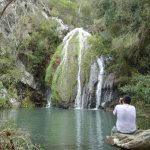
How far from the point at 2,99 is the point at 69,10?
50.3 meters

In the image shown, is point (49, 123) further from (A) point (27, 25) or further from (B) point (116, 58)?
(A) point (27, 25)

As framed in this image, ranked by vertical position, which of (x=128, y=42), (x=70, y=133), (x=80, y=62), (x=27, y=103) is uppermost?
(x=80, y=62)

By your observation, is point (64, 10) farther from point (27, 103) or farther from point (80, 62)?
point (27, 103)

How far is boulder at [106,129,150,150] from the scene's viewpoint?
11.6 m

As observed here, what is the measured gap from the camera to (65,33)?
173 feet

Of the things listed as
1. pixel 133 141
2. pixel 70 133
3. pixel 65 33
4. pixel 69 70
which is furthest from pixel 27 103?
pixel 133 141

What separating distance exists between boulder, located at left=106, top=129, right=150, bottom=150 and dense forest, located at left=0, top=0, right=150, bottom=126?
3.86m

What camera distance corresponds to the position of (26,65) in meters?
48.1

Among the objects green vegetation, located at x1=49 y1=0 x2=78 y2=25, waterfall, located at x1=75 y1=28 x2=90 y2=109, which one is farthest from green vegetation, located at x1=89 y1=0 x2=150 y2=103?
green vegetation, located at x1=49 y1=0 x2=78 y2=25

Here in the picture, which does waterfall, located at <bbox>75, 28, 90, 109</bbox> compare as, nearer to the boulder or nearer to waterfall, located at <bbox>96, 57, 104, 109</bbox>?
waterfall, located at <bbox>96, 57, 104, 109</bbox>

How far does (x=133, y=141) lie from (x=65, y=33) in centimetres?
4181

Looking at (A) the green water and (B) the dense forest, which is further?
(B) the dense forest

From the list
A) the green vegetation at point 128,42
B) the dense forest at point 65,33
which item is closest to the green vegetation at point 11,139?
the dense forest at point 65,33

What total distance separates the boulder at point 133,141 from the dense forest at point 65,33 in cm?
386
